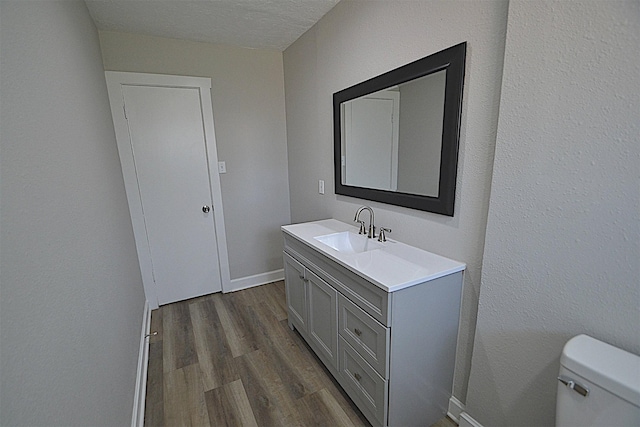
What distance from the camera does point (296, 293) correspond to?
84.7 inches

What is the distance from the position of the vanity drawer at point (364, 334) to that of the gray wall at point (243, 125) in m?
1.77

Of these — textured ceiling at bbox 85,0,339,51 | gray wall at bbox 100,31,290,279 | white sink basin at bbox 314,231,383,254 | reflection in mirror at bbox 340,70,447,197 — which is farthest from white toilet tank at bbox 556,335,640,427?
gray wall at bbox 100,31,290,279

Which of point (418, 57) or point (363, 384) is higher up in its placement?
point (418, 57)

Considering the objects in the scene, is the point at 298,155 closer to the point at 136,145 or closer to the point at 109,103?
the point at 136,145

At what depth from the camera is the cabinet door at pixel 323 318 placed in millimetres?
1663

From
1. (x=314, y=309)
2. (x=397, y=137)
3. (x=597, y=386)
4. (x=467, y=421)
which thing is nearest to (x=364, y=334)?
(x=314, y=309)

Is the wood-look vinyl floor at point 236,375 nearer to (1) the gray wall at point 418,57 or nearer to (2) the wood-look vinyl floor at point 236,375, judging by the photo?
(2) the wood-look vinyl floor at point 236,375

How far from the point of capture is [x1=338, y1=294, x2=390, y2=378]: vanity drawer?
4.21ft

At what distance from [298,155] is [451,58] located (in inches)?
69.3

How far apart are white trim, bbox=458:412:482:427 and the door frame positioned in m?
2.38

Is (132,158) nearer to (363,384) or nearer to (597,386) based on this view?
(363,384)

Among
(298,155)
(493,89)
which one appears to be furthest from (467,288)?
(298,155)

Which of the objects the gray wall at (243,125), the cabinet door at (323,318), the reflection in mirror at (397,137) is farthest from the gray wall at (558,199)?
the gray wall at (243,125)

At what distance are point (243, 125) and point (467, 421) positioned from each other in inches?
111
